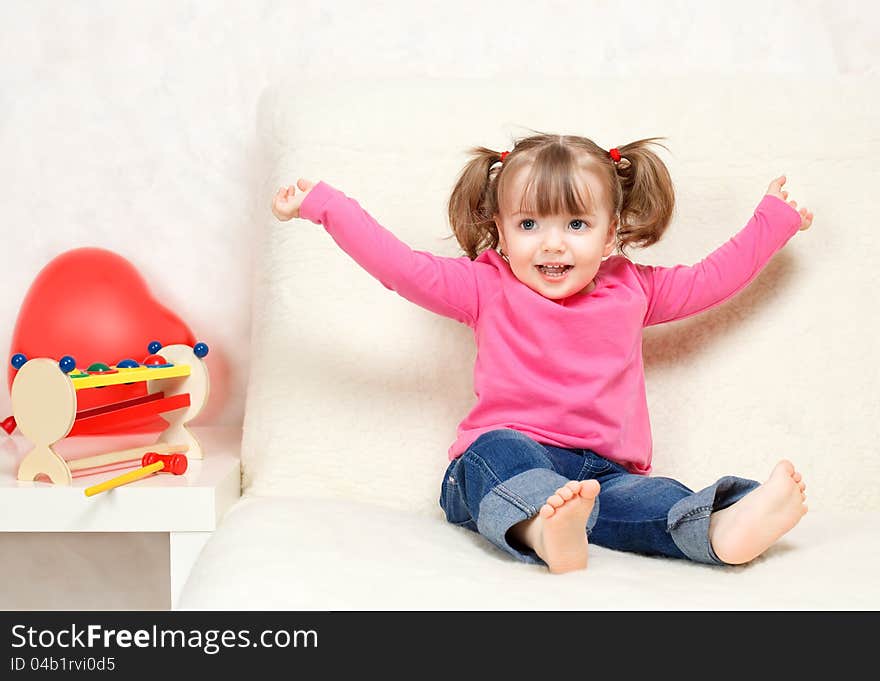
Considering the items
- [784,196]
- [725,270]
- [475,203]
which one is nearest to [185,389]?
[475,203]

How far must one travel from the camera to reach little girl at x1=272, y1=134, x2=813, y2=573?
1.15 metres

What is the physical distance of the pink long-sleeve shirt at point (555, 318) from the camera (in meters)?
1.22

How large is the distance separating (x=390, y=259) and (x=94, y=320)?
48 centimetres

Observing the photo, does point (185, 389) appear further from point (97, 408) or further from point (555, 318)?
point (555, 318)

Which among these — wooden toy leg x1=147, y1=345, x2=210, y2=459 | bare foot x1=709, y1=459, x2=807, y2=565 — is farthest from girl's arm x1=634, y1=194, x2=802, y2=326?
wooden toy leg x1=147, y1=345, x2=210, y2=459

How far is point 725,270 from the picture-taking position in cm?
131

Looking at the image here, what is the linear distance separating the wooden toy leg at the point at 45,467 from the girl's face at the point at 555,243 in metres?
0.61

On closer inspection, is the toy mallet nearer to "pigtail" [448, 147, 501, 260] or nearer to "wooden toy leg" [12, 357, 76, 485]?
"wooden toy leg" [12, 357, 76, 485]

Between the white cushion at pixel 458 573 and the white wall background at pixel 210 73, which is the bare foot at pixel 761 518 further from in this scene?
the white wall background at pixel 210 73

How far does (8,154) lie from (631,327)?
105 cm

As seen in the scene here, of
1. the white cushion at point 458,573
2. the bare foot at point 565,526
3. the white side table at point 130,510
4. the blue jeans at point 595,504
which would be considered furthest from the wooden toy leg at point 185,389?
the bare foot at point 565,526

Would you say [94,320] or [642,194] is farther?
[94,320]

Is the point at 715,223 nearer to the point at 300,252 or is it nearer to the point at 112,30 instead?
the point at 300,252

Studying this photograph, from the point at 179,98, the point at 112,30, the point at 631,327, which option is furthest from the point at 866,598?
the point at 112,30
